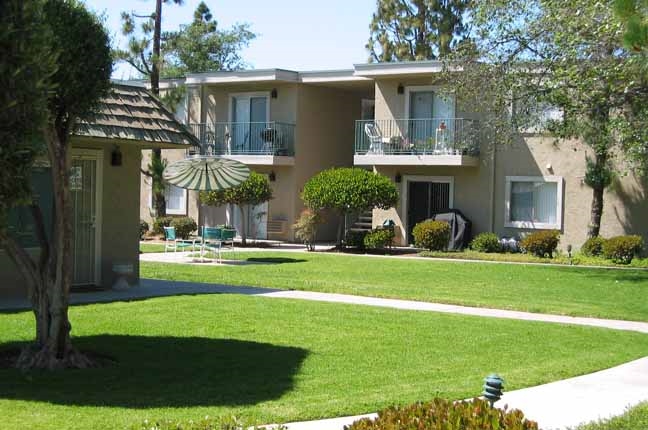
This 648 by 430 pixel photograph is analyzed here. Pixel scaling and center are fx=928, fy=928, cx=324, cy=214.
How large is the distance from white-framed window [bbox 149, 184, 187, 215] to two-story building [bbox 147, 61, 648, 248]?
0.13 meters

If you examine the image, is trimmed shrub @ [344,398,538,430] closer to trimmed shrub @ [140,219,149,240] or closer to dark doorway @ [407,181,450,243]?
dark doorway @ [407,181,450,243]

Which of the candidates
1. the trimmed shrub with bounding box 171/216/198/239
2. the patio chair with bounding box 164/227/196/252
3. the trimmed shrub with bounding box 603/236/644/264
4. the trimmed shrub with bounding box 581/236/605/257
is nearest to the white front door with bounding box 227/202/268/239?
the trimmed shrub with bounding box 171/216/198/239

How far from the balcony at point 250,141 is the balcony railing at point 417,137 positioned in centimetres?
274

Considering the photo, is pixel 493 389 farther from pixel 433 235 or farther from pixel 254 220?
pixel 254 220

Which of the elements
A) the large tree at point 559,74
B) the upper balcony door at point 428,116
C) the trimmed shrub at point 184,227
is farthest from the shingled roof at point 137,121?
the trimmed shrub at point 184,227

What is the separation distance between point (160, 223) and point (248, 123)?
495 cm

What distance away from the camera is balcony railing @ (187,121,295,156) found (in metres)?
33.7

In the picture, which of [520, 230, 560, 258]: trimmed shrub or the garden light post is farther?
[520, 230, 560, 258]: trimmed shrub

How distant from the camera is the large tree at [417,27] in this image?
48.1 metres

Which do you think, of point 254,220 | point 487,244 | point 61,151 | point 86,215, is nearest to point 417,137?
point 487,244

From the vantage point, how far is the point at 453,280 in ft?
67.3

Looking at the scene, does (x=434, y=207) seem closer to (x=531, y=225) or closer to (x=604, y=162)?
(x=531, y=225)

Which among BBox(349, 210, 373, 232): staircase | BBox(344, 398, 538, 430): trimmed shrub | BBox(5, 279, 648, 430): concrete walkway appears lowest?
BBox(5, 279, 648, 430): concrete walkway

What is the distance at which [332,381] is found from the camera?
9320mm
